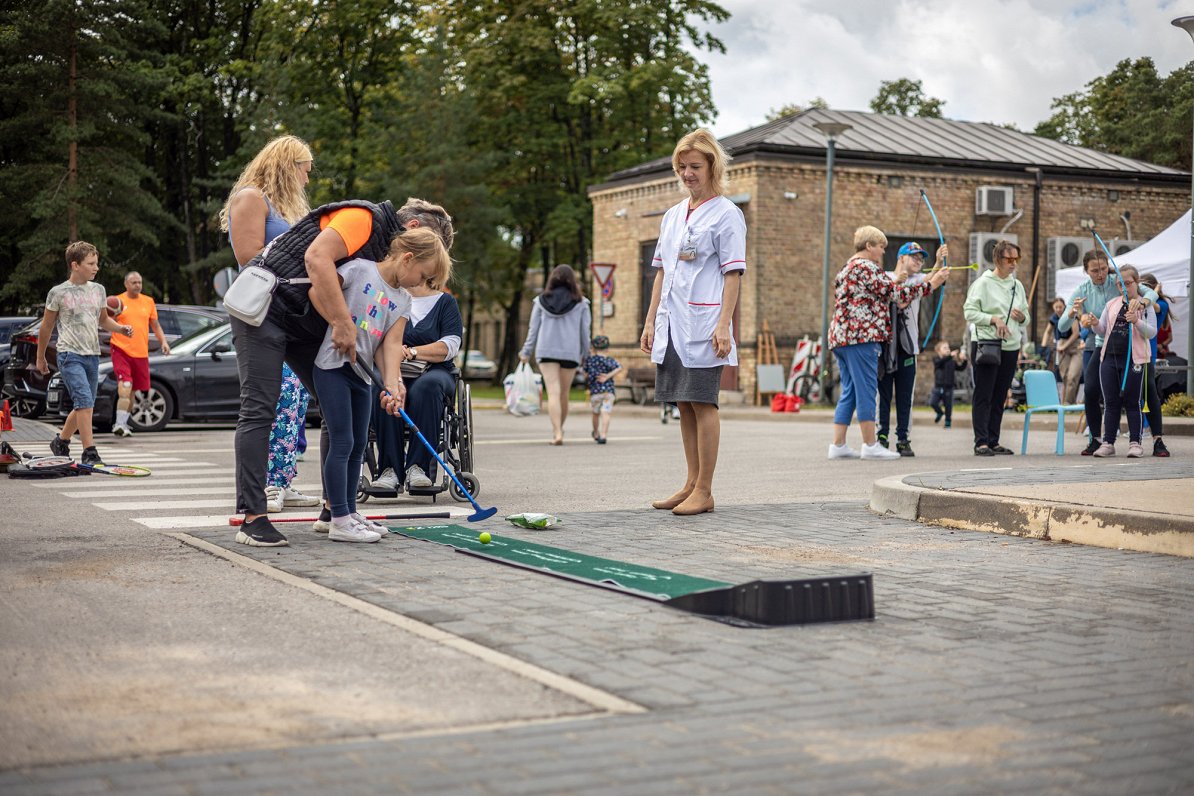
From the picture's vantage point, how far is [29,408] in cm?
2166

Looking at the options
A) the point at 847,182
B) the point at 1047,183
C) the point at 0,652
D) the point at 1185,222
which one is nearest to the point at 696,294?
the point at 0,652

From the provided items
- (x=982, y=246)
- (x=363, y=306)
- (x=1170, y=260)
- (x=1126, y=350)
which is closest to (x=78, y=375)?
(x=363, y=306)

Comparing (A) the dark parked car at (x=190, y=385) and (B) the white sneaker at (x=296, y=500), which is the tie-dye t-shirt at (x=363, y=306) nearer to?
(B) the white sneaker at (x=296, y=500)

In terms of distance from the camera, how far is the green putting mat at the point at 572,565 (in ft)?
18.7

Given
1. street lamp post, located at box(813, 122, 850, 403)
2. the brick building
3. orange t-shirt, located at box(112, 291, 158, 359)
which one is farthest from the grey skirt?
the brick building

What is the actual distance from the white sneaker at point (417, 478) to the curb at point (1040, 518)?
113 inches

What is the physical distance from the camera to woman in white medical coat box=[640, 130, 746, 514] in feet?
28.0

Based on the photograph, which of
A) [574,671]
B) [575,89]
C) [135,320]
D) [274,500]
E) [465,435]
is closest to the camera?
[574,671]

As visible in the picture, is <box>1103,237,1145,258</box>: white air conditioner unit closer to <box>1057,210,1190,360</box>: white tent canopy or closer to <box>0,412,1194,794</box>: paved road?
<box>1057,210,1190,360</box>: white tent canopy

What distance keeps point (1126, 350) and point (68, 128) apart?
3444 centimetres

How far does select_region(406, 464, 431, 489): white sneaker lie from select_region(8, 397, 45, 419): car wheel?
13.4m

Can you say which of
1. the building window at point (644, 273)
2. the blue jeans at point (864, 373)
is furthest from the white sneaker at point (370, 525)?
the building window at point (644, 273)

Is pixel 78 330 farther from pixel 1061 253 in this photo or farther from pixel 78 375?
pixel 1061 253

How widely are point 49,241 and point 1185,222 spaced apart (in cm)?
2999
